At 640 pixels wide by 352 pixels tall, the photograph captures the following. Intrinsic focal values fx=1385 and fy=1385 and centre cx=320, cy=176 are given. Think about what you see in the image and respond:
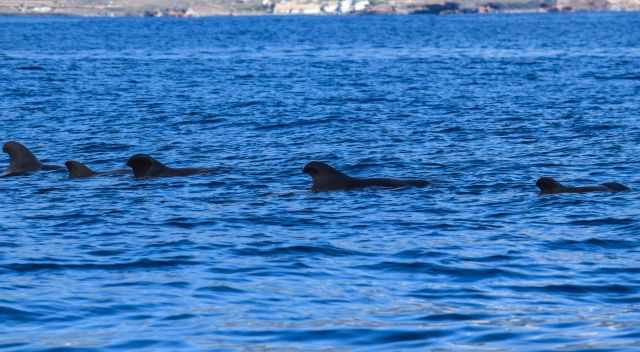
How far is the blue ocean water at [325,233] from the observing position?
525 inches

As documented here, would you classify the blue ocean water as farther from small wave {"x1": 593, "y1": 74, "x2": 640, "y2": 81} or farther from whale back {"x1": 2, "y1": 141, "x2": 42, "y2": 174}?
small wave {"x1": 593, "y1": 74, "x2": 640, "y2": 81}

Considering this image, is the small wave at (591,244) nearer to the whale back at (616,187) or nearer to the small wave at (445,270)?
the small wave at (445,270)

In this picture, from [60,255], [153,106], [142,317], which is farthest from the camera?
[153,106]

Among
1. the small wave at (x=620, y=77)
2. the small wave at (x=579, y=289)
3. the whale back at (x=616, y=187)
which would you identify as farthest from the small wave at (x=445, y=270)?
the small wave at (x=620, y=77)

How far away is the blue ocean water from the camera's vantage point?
1334 cm

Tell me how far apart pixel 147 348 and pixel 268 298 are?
2.39 meters

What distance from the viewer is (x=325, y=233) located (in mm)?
18766

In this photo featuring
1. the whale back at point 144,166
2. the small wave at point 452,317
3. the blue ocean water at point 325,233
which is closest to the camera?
the blue ocean water at point 325,233

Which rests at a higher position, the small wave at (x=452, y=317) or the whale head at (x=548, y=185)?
the small wave at (x=452, y=317)

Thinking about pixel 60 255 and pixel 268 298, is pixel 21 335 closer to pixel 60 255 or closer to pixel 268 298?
pixel 268 298

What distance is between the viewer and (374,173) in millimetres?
26516

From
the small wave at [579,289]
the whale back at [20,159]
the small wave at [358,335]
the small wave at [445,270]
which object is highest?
the small wave at [358,335]

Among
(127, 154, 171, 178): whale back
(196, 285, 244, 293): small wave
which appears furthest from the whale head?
(196, 285, 244, 293): small wave

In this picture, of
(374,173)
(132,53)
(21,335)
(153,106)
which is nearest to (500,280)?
(21,335)
